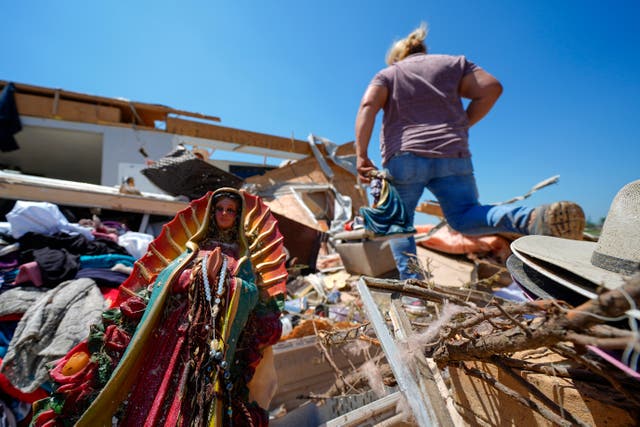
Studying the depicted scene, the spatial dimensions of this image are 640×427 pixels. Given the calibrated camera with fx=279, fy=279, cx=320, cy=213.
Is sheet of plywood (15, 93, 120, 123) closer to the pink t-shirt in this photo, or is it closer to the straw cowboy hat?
the pink t-shirt

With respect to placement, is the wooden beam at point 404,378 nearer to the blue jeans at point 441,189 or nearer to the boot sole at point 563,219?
the blue jeans at point 441,189

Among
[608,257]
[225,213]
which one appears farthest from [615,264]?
[225,213]

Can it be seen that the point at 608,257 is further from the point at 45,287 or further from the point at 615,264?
the point at 45,287

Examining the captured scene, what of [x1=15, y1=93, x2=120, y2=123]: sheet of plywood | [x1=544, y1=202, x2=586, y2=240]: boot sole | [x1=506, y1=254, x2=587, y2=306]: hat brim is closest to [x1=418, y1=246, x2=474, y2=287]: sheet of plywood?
[x1=544, y1=202, x2=586, y2=240]: boot sole

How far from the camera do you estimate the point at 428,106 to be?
2385mm

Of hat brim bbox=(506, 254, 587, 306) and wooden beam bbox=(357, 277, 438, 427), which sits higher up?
hat brim bbox=(506, 254, 587, 306)

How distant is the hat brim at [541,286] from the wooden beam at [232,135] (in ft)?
31.6

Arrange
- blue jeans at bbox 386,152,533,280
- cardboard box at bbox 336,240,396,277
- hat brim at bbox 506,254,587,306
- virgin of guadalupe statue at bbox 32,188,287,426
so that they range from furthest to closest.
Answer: cardboard box at bbox 336,240,396,277
blue jeans at bbox 386,152,533,280
virgin of guadalupe statue at bbox 32,188,287,426
hat brim at bbox 506,254,587,306

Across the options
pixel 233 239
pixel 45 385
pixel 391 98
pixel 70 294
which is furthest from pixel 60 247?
pixel 391 98

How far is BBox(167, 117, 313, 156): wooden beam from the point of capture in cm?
913

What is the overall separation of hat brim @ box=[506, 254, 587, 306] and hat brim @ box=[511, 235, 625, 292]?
0.15ft

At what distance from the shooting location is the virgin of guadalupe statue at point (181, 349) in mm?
1236

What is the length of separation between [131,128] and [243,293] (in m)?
9.47

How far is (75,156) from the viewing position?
33.3 ft
